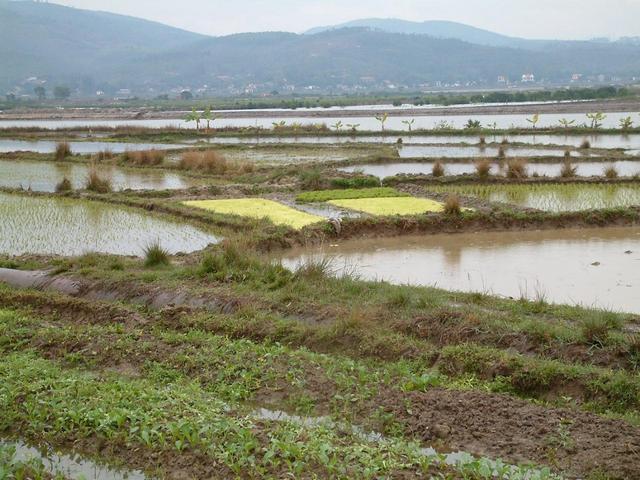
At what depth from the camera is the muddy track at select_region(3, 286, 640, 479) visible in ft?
15.3

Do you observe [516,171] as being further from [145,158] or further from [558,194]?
[145,158]

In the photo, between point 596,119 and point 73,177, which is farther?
point 596,119

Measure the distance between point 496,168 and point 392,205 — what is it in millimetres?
7517

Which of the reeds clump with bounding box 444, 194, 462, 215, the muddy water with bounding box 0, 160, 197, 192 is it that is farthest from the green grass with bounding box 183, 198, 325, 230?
the muddy water with bounding box 0, 160, 197, 192

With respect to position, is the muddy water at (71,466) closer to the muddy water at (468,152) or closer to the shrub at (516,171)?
the shrub at (516,171)

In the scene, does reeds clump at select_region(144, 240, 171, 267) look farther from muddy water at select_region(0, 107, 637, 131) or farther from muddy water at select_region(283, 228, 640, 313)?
muddy water at select_region(0, 107, 637, 131)

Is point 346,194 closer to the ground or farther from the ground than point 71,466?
farther from the ground

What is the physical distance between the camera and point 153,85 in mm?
181625

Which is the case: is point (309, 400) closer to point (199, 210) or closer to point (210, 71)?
point (199, 210)

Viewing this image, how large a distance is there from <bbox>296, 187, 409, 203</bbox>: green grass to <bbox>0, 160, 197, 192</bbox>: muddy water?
4.50m

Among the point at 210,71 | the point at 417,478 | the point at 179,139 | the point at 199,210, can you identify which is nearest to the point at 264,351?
the point at 417,478

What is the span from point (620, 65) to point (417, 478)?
204 metres

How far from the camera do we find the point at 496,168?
21.4 m

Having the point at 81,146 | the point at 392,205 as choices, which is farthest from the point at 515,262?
the point at 81,146
